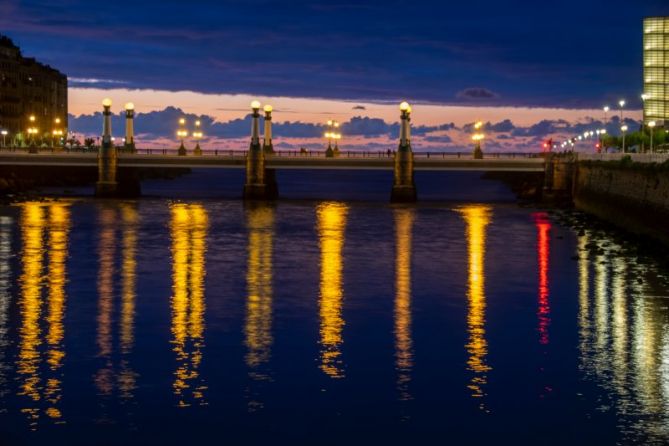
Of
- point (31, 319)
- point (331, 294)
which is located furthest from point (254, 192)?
point (31, 319)

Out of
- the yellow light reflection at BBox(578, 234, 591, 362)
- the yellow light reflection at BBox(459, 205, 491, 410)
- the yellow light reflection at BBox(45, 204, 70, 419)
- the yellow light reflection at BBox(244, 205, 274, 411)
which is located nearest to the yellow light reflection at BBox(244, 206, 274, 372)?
the yellow light reflection at BBox(244, 205, 274, 411)

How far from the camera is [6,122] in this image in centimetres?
19900

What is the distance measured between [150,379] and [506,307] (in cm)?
1778

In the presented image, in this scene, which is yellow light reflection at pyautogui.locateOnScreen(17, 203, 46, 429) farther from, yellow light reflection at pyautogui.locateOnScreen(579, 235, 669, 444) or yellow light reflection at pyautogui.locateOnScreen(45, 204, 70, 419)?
yellow light reflection at pyautogui.locateOnScreen(579, 235, 669, 444)

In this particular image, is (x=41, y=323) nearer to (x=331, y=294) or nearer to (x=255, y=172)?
(x=331, y=294)

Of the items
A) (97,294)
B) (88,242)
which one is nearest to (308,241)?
(88,242)

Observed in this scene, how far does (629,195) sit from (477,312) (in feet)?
131

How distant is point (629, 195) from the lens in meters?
80.0

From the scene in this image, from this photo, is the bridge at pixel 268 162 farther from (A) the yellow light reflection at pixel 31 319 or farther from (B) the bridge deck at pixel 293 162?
(A) the yellow light reflection at pixel 31 319

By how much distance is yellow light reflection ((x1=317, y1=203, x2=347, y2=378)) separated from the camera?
33.9 meters

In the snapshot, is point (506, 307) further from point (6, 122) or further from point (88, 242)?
point (6, 122)

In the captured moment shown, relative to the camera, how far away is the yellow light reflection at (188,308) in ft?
99.8

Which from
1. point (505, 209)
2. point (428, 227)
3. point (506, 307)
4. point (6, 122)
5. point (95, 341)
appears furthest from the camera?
point (6, 122)

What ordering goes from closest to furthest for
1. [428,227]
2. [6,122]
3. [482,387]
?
1. [482,387]
2. [428,227]
3. [6,122]
